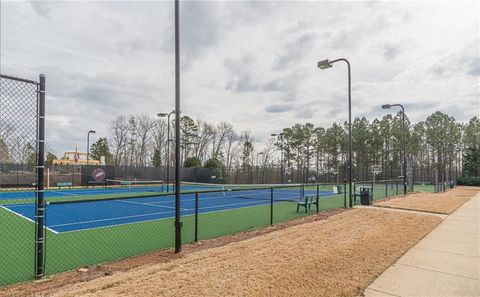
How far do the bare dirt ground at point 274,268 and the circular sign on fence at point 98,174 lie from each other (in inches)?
1321

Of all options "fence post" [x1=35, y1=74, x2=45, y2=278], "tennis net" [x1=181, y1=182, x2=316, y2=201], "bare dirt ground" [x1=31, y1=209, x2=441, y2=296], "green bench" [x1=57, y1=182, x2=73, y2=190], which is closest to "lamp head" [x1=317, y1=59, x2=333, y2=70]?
"tennis net" [x1=181, y1=182, x2=316, y2=201]

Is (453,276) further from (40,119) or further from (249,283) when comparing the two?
(40,119)

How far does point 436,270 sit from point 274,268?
112 inches

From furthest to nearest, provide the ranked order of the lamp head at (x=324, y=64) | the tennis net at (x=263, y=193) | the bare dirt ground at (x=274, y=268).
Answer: the lamp head at (x=324, y=64) → the tennis net at (x=263, y=193) → the bare dirt ground at (x=274, y=268)

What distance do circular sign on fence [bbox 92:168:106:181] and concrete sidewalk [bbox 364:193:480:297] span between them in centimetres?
3579

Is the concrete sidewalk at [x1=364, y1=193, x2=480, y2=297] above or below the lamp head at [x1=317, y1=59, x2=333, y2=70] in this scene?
below

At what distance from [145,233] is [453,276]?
303 inches

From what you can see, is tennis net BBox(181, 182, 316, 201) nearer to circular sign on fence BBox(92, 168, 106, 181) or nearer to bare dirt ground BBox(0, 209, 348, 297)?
bare dirt ground BBox(0, 209, 348, 297)

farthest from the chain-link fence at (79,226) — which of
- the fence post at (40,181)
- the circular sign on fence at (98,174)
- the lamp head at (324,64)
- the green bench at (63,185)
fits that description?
the circular sign on fence at (98,174)

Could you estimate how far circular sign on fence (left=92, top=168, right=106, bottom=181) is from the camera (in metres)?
37.6

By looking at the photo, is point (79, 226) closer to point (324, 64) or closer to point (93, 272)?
point (93, 272)

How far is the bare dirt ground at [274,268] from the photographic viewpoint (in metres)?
4.67

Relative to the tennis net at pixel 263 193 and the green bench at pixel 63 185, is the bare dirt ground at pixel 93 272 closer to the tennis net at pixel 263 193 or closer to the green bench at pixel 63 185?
the tennis net at pixel 263 193

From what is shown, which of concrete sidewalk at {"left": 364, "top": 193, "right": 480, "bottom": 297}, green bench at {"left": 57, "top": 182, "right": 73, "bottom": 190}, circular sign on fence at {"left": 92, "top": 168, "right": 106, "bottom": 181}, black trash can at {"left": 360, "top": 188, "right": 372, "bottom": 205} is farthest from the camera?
circular sign on fence at {"left": 92, "top": 168, "right": 106, "bottom": 181}
